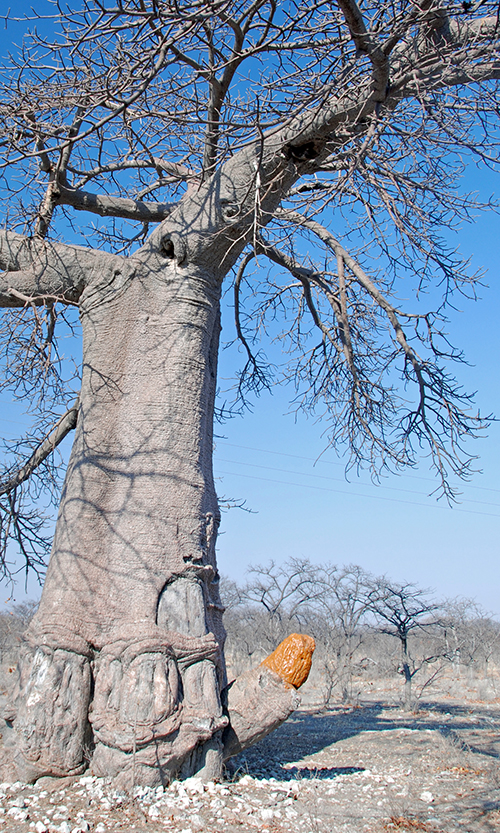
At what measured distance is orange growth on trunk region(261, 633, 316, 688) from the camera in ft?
9.89

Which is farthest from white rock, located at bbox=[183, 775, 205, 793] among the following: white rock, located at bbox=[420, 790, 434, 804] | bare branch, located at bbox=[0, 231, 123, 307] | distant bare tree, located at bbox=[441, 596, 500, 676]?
distant bare tree, located at bbox=[441, 596, 500, 676]

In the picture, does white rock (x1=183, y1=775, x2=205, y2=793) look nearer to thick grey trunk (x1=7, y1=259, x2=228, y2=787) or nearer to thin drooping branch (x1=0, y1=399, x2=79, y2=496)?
thick grey trunk (x1=7, y1=259, x2=228, y2=787)

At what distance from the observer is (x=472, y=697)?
12672mm

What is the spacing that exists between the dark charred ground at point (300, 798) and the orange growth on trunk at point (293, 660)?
0.50 m

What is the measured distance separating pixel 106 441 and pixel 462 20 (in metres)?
2.95

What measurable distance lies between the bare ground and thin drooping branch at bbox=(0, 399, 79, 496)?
2217mm

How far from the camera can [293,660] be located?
303 cm

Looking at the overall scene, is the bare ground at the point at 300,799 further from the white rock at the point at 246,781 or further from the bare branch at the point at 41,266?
the bare branch at the point at 41,266

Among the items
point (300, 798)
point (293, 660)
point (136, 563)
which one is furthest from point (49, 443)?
point (300, 798)

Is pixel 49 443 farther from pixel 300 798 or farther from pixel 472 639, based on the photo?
pixel 472 639

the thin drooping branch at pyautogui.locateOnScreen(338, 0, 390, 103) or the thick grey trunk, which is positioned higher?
the thin drooping branch at pyautogui.locateOnScreen(338, 0, 390, 103)

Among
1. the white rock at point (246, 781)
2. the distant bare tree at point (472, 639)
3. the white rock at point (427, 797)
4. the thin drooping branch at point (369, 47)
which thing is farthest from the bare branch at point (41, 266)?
the distant bare tree at point (472, 639)

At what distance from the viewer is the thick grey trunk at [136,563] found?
2.57 metres

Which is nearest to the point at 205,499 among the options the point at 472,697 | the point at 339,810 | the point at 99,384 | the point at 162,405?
the point at 162,405
